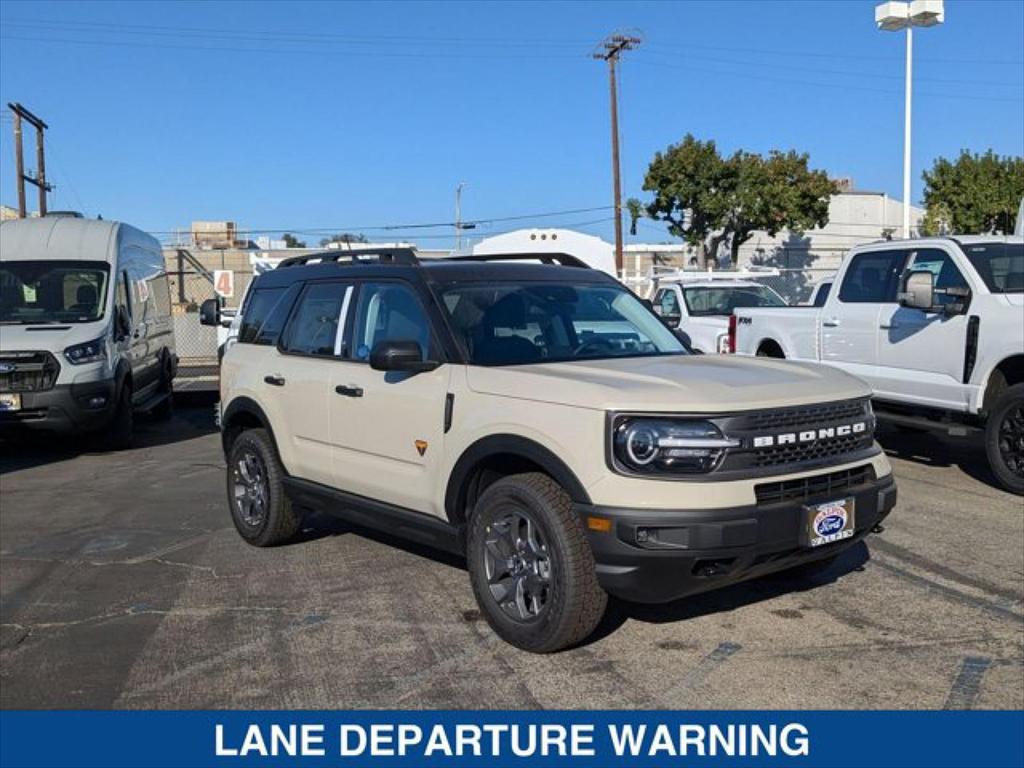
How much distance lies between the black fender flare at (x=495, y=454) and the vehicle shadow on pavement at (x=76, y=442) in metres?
7.36

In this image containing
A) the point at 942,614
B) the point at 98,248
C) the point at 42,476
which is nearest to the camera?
the point at 942,614

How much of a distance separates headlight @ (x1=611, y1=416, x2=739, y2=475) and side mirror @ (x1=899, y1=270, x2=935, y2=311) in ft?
16.0

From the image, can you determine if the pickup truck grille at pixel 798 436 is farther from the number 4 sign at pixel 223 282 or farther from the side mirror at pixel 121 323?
the number 4 sign at pixel 223 282

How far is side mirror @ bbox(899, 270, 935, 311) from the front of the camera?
26.8 ft

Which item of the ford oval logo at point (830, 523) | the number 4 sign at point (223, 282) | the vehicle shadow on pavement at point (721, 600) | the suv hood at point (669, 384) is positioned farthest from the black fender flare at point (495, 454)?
the number 4 sign at point (223, 282)

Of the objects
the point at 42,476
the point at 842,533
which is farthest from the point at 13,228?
the point at 842,533

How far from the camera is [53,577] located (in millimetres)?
6121

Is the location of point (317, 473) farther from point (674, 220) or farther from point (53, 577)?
point (674, 220)

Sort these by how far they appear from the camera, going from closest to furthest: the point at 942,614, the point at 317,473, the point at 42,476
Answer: the point at 942,614 → the point at 317,473 → the point at 42,476

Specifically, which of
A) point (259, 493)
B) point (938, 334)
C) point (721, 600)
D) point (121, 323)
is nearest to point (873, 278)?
point (938, 334)

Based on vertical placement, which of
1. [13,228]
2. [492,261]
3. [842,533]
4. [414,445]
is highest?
[13,228]

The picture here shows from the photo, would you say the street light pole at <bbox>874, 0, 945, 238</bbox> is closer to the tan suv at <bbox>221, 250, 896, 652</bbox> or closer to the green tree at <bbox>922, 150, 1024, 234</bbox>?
the green tree at <bbox>922, 150, 1024, 234</bbox>

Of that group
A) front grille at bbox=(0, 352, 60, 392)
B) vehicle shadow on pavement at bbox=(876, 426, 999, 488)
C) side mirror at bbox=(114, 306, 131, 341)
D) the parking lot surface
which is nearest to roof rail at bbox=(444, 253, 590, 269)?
the parking lot surface

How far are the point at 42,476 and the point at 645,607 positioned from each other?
7.27 meters
